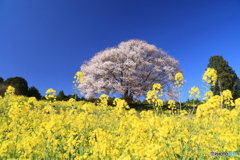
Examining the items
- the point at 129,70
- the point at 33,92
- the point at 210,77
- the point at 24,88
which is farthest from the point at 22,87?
the point at 210,77

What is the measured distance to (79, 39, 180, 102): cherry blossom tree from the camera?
66.9 feet

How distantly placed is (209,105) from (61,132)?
3.58 meters

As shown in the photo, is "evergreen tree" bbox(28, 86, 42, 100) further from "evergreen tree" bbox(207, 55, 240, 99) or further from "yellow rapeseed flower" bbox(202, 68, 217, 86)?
"evergreen tree" bbox(207, 55, 240, 99)

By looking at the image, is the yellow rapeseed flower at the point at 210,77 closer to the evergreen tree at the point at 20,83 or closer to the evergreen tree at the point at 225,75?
the evergreen tree at the point at 20,83

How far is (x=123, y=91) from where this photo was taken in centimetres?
2072

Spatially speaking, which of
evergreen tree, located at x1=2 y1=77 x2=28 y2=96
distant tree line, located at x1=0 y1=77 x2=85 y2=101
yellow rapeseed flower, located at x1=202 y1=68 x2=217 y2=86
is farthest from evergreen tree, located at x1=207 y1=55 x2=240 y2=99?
evergreen tree, located at x1=2 y1=77 x2=28 y2=96

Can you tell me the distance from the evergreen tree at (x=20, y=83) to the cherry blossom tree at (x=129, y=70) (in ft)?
31.0

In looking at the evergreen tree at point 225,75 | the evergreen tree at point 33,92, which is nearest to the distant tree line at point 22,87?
the evergreen tree at point 33,92

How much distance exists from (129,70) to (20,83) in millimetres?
16169

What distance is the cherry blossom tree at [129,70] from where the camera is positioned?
66.9ft

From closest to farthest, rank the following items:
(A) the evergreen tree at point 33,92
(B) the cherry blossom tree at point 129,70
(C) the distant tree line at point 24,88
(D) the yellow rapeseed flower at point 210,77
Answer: (D) the yellow rapeseed flower at point 210,77
(B) the cherry blossom tree at point 129,70
(C) the distant tree line at point 24,88
(A) the evergreen tree at point 33,92

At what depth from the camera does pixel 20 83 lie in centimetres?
2677

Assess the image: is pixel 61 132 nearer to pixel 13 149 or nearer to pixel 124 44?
pixel 13 149

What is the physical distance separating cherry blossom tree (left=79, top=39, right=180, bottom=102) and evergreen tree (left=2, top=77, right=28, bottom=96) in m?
9.44
